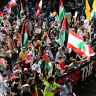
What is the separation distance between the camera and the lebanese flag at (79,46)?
752cm

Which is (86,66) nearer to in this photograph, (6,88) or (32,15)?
(6,88)

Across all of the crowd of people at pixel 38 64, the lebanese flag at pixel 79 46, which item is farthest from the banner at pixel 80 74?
the lebanese flag at pixel 79 46

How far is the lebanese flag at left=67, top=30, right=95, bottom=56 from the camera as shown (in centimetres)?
752

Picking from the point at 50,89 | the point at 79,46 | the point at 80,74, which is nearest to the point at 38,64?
the point at 80,74

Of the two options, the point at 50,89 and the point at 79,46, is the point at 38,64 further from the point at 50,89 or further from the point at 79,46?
the point at 50,89

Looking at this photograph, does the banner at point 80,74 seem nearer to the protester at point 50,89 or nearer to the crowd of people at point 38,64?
the crowd of people at point 38,64

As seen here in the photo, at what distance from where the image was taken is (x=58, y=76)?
26.7 ft

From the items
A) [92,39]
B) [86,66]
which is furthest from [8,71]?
[92,39]

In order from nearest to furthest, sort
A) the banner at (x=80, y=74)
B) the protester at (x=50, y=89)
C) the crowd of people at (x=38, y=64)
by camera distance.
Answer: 1. the protester at (x=50, y=89)
2. the crowd of people at (x=38, y=64)
3. the banner at (x=80, y=74)

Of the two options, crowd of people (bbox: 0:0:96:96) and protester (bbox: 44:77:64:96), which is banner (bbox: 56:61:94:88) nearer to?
crowd of people (bbox: 0:0:96:96)

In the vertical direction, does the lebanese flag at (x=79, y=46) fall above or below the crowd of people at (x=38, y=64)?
above

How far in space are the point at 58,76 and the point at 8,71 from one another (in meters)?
2.79

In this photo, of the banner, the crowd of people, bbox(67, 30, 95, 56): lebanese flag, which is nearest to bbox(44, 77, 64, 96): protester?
the crowd of people

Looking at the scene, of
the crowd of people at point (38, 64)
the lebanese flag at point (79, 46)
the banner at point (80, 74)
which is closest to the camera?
the crowd of people at point (38, 64)
